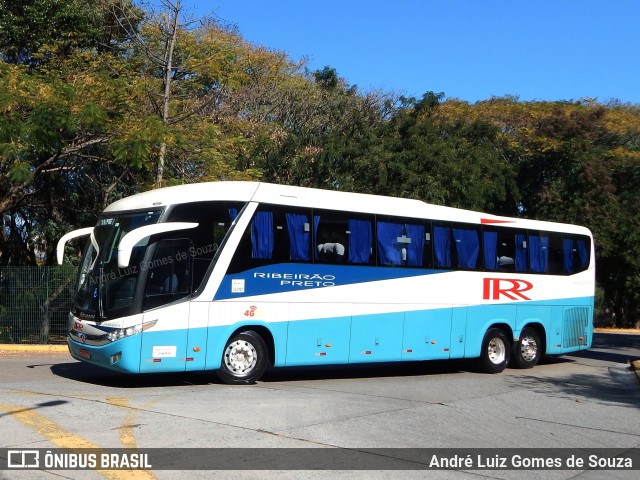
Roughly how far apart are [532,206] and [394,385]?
24671mm

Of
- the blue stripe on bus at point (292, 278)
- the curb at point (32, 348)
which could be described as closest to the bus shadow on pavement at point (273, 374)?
the blue stripe on bus at point (292, 278)

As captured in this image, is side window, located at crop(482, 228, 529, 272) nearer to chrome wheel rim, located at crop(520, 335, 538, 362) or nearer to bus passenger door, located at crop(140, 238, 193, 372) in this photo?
chrome wheel rim, located at crop(520, 335, 538, 362)

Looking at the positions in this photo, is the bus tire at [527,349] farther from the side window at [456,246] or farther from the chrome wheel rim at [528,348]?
the side window at [456,246]

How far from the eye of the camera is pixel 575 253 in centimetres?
1916

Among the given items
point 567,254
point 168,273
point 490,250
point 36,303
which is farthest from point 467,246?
point 36,303

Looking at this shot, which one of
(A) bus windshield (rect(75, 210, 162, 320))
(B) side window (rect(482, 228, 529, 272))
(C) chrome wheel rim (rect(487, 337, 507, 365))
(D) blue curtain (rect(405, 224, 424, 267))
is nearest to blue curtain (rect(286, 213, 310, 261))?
(A) bus windshield (rect(75, 210, 162, 320))

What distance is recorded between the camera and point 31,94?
60.4 ft

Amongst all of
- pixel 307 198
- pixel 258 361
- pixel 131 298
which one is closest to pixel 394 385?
pixel 258 361

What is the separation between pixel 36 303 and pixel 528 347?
12880 mm

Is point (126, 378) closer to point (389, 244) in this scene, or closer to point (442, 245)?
point (389, 244)

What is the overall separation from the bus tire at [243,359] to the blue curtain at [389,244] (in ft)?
10.4

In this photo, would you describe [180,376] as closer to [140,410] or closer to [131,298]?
[131,298]

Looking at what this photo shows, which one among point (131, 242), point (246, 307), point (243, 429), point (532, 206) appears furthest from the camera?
point (532, 206)

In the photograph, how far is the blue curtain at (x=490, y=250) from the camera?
1717 centimetres
